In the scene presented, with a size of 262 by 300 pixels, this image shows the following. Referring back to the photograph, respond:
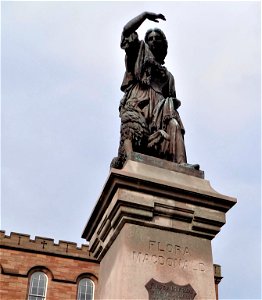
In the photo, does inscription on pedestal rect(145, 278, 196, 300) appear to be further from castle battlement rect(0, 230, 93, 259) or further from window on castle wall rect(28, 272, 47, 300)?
window on castle wall rect(28, 272, 47, 300)

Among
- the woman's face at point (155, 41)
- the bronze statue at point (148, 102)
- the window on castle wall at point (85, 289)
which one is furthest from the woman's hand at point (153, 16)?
the window on castle wall at point (85, 289)

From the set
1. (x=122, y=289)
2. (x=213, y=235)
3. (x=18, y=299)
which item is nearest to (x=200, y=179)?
(x=213, y=235)

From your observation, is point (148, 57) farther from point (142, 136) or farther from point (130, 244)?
point (130, 244)

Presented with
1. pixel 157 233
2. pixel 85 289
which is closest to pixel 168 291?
pixel 157 233

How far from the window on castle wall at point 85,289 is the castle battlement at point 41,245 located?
1698 millimetres

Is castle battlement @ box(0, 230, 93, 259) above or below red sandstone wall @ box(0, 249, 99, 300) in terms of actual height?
above

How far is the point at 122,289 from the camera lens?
4.16 meters

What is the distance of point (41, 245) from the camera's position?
31.0 m

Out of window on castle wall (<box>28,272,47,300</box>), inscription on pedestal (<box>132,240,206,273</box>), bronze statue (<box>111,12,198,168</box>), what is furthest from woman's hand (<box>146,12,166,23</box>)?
window on castle wall (<box>28,272,47,300</box>)

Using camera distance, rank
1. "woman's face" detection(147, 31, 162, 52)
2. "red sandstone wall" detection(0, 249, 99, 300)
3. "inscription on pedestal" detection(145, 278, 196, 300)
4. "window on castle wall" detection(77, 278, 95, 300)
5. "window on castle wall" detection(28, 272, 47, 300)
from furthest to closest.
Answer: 1. "window on castle wall" detection(77, 278, 95, 300)
2. "window on castle wall" detection(28, 272, 47, 300)
3. "red sandstone wall" detection(0, 249, 99, 300)
4. "woman's face" detection(147, 31, 162, 52)
5. "inscription on pedestal" detection(145, 278, 196, 300)

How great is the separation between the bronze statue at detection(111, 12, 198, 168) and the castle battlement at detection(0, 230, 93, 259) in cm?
2578

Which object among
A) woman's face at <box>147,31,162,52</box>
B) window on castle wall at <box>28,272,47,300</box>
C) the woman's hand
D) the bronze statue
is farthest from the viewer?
window on castle wall at <box>28,272,47,300</box>

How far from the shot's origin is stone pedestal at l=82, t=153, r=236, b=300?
4281mm

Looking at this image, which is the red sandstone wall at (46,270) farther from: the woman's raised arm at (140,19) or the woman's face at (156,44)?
the woman's raised arm at (140,19)
